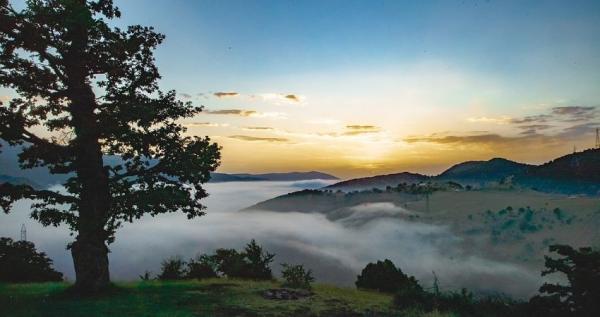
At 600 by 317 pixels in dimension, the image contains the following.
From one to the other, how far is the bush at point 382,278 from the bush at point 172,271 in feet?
39.1

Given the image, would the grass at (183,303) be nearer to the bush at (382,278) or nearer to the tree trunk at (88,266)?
the tree trunk at (88,266)

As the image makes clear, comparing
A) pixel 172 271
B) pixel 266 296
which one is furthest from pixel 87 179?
pixel 266 296

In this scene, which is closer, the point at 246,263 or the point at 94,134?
the point at 94,134

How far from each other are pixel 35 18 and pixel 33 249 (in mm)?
18576

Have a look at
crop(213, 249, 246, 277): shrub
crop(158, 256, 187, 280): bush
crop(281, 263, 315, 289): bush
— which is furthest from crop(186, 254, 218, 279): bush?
crop(281, 263, 315, 289): bush

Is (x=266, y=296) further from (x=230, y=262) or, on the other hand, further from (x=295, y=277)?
(x=230, y=262)

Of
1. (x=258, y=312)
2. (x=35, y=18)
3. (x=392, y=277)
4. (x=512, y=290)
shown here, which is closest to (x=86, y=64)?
(x=35, y=18)

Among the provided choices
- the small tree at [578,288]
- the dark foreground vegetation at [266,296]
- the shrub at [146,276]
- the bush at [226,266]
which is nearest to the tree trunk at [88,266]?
the dark foreground vegetation at [266,296]

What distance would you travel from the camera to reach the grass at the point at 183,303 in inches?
694

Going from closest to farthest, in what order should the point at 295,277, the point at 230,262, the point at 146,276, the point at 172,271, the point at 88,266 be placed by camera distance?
the point at 88,266 → the point at 295,277 → the point at 172,271 → the point at 230,262 → the point at 146,276

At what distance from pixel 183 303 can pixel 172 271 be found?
440 inches

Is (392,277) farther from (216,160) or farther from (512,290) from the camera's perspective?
(512,290)

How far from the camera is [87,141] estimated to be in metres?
21.9

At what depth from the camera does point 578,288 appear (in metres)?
15.7
